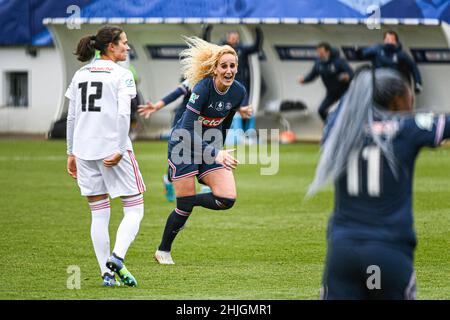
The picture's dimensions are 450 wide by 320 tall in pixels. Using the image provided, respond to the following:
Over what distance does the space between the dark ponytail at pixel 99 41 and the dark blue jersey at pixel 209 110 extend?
131 centimetres

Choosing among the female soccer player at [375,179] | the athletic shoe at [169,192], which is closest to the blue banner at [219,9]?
the athletic shoe at [169,192]

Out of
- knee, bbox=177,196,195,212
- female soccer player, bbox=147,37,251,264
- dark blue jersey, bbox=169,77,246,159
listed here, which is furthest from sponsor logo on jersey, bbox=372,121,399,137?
knee, bbox=177,196,195,212

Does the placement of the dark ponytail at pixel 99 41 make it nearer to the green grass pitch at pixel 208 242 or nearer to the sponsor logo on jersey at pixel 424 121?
the green grass pitch at pixel 208 242

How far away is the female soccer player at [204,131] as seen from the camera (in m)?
9.95

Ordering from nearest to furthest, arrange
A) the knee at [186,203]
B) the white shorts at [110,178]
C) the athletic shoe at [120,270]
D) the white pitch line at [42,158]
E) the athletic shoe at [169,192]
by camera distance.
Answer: the athletic shoe at [120,270] → the white shorts at [110,178] → the knee at [186,203] → the athletic shoe at [169,192] → the white pitch line at [42,158]

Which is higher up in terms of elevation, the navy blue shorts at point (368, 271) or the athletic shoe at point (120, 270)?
the navy blue shorts at point (368, 271)

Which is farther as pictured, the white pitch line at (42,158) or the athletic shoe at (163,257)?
the white pitch line at (42,158)

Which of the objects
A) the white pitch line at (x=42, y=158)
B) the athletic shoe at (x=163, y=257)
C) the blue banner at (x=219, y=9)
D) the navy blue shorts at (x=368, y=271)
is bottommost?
the white pitch line at (x=42, y=158)

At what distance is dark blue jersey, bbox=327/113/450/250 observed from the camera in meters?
5.31

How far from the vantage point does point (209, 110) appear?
10086mm

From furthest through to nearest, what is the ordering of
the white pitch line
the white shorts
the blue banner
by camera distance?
the blue banner, the white pitch line, the white shorts

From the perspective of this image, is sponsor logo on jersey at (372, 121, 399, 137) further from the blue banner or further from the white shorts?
the blue banner

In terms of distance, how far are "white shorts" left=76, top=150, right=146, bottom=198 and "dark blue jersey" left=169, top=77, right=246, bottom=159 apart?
39.5 inches

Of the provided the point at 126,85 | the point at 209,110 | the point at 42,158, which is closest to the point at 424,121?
the point at 126,85
